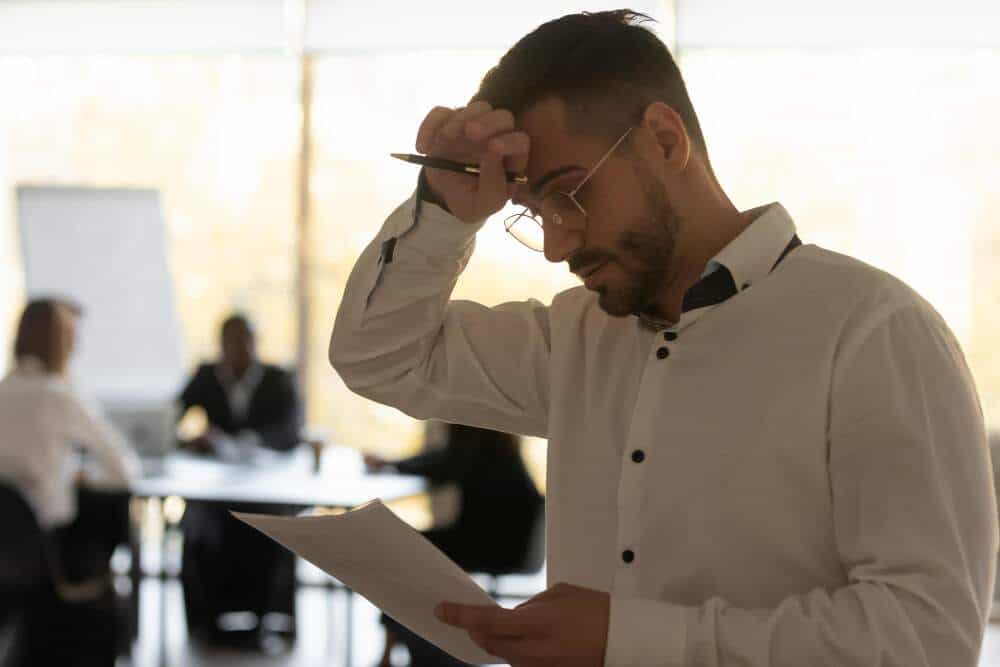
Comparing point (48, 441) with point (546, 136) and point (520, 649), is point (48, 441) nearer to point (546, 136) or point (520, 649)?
point (546, 136)

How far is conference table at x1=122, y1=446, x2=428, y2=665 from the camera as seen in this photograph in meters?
4.55

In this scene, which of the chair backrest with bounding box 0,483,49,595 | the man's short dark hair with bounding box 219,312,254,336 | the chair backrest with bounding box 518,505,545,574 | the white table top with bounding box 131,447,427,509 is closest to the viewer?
the chair backrest with bounding box 0,483,49,595

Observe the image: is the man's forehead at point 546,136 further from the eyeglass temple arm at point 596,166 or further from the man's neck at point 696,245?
the man's neck at point 696,245

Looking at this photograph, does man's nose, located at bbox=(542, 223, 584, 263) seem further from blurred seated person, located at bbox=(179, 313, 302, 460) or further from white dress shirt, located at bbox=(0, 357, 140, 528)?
blurred seated person, located at bbox=(179, 313, 302, 460)

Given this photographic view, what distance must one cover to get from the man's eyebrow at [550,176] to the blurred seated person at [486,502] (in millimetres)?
3201

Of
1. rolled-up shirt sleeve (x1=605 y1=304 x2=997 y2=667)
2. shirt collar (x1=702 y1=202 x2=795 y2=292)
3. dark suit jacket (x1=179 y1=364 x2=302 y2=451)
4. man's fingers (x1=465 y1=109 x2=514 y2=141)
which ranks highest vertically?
Result: man's fingers (x1=465 y1=109 x2=514 y2=141)

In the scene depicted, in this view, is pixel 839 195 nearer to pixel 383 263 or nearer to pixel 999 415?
pixel 999 415

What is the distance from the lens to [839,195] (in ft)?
21.8

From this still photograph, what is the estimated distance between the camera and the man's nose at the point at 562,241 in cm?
130

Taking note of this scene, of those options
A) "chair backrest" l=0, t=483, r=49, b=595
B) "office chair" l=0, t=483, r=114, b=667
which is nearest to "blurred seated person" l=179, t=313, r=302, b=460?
"office chair" l=0, t=483, r=114, b=667

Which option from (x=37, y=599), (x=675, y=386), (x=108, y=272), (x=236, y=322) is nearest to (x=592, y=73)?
(x=675, y=386)

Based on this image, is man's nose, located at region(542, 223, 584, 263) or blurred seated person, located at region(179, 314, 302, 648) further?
blurred seated person, located at region(179, 314, 302, 648)

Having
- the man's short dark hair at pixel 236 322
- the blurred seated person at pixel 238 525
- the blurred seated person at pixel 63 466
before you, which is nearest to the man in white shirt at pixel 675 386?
the blurred seated person at pixel 63 466

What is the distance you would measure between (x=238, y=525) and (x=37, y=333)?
59.1 inches
